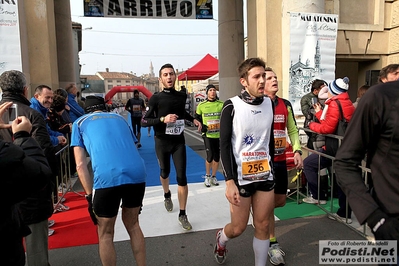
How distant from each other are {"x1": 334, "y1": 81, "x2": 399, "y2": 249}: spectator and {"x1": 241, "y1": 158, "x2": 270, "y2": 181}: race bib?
1165 millimetres

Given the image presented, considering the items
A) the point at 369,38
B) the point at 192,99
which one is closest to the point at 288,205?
the point at 369,38

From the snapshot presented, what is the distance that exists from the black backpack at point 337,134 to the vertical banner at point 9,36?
6.34 metres

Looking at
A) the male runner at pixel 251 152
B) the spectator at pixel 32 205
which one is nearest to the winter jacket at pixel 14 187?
the spectator at pixel 32 205

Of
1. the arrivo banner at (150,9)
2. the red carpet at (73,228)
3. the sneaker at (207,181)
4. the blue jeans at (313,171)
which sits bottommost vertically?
the red carpet at (73,228)

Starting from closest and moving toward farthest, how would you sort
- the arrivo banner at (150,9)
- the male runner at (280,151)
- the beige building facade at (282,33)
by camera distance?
the male runner at (280,151) < the beige building facade at (282,33) < the arrivo banner at (150,9)

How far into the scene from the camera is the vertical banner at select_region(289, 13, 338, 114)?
671 centimetres

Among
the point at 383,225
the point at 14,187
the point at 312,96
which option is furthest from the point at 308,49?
the point at 14,187

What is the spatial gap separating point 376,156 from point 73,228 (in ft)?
13.5

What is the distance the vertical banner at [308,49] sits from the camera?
671 cm

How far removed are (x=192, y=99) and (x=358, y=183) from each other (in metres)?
19.1

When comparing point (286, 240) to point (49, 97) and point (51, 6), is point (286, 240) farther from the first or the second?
point (51, 6)

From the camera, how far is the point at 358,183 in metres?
1.58

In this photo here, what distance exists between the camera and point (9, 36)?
6285 mm

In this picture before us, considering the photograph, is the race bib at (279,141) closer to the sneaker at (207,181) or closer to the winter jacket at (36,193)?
the winter jacket at (36,193)
